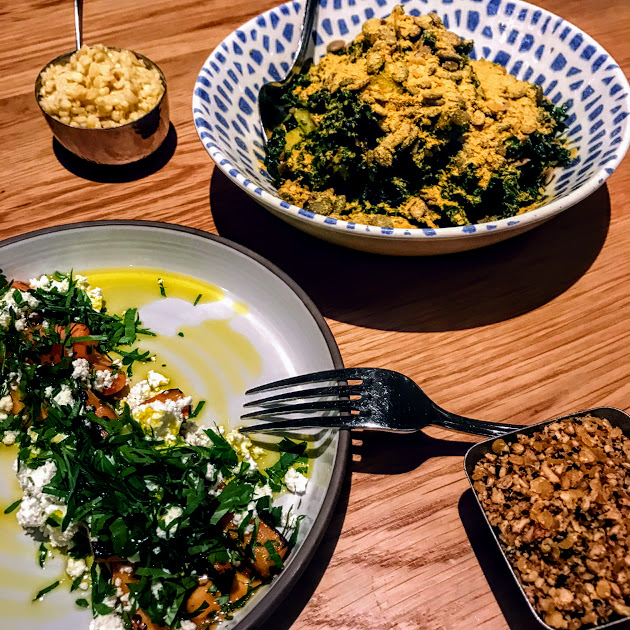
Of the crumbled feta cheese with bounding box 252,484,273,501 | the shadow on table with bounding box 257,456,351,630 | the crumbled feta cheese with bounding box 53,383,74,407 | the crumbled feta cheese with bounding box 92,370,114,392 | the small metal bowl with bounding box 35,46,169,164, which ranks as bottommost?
the shadow on table with bounding box 257,456,351,630

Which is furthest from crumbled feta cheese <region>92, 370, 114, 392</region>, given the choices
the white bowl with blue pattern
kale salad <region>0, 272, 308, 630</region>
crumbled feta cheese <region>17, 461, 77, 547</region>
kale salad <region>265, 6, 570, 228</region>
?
kale salad <region>265, 6, 570, 228</region>

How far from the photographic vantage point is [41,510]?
1.08 meters

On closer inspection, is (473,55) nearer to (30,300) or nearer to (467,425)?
(467,425)

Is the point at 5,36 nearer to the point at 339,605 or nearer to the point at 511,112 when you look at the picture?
the point at 511,112

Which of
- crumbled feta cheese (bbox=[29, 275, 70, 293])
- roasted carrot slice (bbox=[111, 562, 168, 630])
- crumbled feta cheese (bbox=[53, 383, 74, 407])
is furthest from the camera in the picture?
crumbled feta cheese (bbox=[29, 275, 70, 293])

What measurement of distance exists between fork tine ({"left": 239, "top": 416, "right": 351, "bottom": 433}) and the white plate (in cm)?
3

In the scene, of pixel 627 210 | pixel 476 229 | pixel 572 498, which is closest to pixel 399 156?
pixel 476 229

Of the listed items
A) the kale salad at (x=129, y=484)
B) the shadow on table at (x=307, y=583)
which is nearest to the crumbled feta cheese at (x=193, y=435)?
the kale salad at (x=129, y=484)

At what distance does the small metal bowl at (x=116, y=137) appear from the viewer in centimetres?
159

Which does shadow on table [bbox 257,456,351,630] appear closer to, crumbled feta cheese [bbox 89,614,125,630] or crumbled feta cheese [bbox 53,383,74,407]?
crumbled feta cheese [bbox 89,614,125,630]

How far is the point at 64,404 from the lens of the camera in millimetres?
1189

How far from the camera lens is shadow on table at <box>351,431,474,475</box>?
48.8 inches

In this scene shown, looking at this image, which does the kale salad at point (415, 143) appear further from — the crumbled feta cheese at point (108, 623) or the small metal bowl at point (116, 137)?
the crumbled feta cheese at point (108, 623)

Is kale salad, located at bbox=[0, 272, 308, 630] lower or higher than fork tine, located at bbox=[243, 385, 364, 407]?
lower
